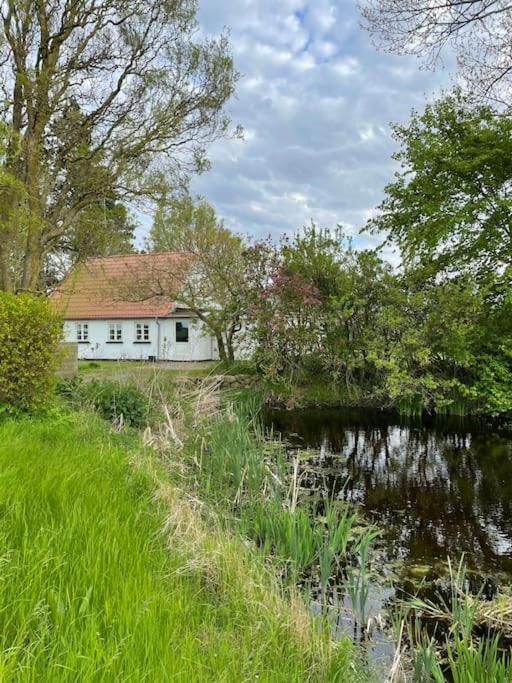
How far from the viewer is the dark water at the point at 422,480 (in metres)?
4.95

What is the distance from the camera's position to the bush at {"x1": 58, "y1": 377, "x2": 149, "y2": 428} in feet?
25.5

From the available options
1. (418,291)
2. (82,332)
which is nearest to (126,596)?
(418,291)

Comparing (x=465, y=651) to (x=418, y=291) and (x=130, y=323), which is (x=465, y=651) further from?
(x=130, y=323)

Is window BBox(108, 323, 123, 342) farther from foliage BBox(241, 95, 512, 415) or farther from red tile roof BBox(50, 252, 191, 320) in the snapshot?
foliage BBox(241, 95, 512, 415)

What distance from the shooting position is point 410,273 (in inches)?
580

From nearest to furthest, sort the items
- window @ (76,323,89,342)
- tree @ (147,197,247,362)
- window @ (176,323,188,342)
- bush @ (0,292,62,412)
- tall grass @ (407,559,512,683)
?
tall grass @ (407,559,512,683) < bush @ (0,292,62,412) < tree @ (147,197,247,362) < window @ (176,323,188,342) < window @ (76,323,89,342)

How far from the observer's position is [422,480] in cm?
746

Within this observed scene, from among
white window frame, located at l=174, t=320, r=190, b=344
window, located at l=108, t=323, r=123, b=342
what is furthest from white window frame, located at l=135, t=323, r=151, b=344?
white window frame, located at l=174, t=320, r=190, b=344

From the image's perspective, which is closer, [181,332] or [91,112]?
[91,112]

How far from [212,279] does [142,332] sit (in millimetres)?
7772

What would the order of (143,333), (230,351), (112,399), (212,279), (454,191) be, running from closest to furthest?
(112,399) < (454,191) < (212,279) < (230,351) < (143,333)

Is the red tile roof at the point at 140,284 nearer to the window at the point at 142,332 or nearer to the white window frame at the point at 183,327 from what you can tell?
the window at the point at 142,332

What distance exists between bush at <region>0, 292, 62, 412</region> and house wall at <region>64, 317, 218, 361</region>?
638 inches

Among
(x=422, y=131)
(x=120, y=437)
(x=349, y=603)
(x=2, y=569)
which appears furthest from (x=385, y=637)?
(x=422, y=131)
